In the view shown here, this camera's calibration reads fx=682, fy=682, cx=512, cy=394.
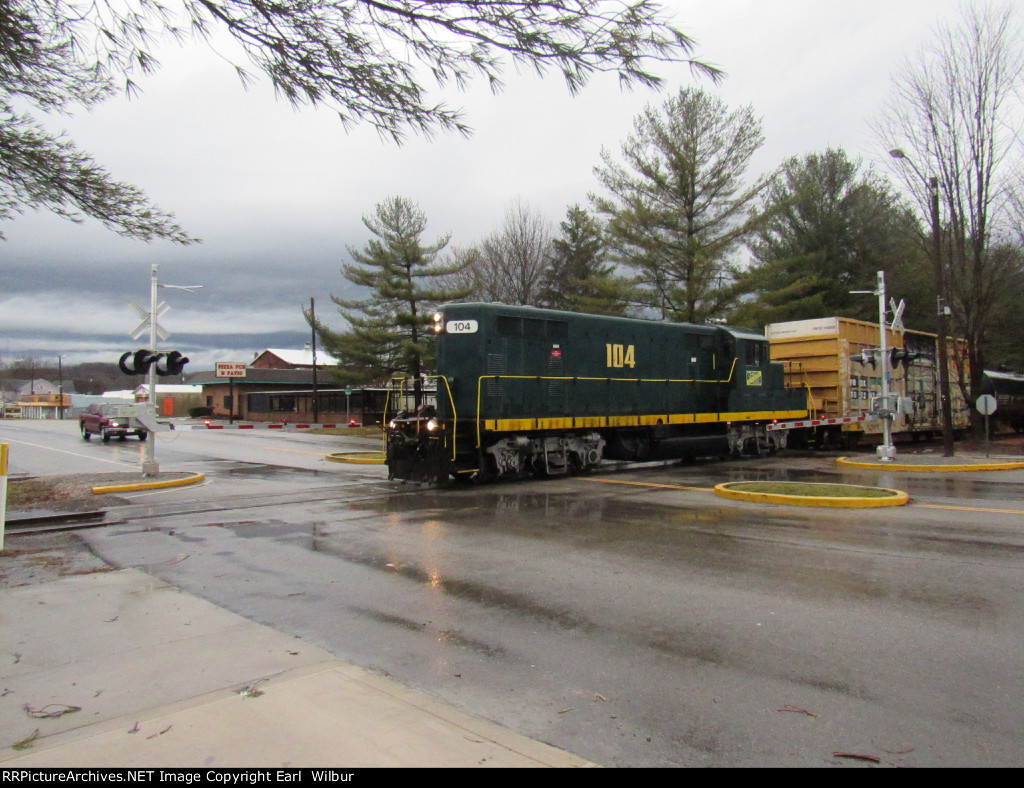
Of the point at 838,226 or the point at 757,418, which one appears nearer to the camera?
the point at 757,418

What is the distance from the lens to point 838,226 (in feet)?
107

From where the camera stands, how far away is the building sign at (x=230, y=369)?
53.2m

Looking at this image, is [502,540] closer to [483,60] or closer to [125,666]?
[125,666]

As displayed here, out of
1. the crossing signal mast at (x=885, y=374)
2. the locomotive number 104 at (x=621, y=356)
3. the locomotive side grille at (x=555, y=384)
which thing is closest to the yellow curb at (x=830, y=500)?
the locomotive side grille at (x=555, y=384)

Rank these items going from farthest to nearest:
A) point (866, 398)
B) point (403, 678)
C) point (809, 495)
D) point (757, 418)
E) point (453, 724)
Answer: point (866, 398) < point (757, 418) < point (809, 495) < point (403, 678) < point (453, 724)

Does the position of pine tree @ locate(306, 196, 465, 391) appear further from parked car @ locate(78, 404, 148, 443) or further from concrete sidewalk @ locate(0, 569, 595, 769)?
concrete sidewalk @ locate(0, 569, 595, 769)

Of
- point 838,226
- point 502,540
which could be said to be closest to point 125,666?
point 502,540

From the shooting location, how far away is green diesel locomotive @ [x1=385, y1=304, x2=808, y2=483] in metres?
14.6

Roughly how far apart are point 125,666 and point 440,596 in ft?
8.36

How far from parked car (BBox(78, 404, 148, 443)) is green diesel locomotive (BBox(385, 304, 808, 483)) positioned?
2169 cm

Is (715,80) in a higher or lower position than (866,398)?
higher

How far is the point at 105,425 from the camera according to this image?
32469mm

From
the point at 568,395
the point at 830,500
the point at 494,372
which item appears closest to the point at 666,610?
the point at 830,500

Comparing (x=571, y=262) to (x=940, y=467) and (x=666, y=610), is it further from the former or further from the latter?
(x=666, y=610)
